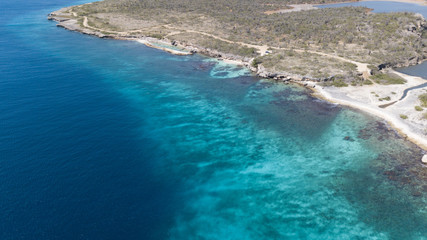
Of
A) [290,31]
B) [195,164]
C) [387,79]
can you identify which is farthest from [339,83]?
[290,31]

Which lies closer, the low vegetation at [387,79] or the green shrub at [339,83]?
the green shrub at [339,83]

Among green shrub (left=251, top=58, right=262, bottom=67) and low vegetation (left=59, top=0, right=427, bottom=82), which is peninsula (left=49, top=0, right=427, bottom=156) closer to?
green shrub (left=251, top=58, right=262, bottom=67)

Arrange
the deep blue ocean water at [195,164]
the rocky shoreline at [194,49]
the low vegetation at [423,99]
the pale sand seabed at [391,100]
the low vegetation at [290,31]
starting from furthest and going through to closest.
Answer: the low vegetation at [290,31], the rocky shoreline at [194,49], the low vegetation at [423,99], the pale sand seabed at [391,100], the deep blue ocean water at [195,164]

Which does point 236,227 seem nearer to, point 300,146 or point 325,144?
point 300,146

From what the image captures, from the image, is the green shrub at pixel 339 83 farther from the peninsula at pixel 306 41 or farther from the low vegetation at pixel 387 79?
the low vegetation at pixel 387 79

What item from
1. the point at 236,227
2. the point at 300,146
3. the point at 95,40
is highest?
the point at 95,40

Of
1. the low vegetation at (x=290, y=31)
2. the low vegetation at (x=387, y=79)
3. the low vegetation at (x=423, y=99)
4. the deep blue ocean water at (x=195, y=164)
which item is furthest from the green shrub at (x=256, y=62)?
the low vegetation at (x=423, y=99)

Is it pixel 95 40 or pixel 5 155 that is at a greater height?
pixel 95 40

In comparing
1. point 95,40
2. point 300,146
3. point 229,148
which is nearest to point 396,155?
point 300,146
